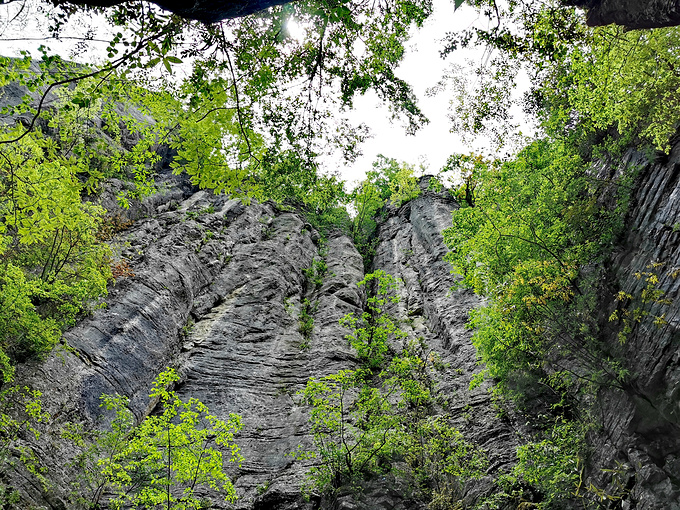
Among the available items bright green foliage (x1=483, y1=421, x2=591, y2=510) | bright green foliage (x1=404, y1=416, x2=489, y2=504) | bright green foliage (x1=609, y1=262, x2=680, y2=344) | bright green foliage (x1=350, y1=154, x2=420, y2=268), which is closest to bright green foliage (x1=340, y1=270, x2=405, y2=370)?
bright green foliage (x1=404, y1=416, x2=489, y2=504)

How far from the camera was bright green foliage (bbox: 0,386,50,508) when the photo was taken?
27.5 ft

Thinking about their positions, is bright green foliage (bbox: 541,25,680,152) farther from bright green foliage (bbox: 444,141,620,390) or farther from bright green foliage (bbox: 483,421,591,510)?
bright green foliage (bbox: 483,421,591,510)

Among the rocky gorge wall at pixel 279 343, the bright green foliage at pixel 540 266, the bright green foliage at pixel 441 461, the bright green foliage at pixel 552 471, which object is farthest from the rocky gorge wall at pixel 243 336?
the bright green foliage at pixel 540 266

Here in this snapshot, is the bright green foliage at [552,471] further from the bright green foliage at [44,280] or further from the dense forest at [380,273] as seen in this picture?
the bright green foliage at [44,280]

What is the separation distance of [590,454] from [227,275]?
1706 centimetres

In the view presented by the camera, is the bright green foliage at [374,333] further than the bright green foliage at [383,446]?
Yes

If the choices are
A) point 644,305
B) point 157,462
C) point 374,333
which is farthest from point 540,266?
point 157,462

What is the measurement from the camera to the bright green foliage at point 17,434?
8395 millimetres

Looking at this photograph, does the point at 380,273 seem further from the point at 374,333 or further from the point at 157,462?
the point at 157,462

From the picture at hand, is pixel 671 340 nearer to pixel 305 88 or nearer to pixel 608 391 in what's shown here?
pixel 608 391

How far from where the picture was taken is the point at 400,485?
35.2ft

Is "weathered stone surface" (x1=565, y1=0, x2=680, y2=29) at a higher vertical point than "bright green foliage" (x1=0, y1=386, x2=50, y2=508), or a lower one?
higher

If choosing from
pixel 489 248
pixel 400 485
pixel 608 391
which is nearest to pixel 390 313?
pixel 489 248

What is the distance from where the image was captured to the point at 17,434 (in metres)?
9.59
